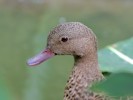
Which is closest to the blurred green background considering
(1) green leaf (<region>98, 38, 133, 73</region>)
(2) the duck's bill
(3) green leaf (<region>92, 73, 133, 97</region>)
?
(2) the duck's bill

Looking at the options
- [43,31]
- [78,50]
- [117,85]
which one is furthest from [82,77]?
[43,31]

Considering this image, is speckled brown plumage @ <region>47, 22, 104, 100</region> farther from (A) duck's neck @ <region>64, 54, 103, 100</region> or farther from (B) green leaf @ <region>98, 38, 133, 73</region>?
(B) green leaf @ <region>98, 38, 133, 73</region>

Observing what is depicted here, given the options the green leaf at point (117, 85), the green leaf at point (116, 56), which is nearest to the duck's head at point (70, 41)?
the green leaf at point (116, 56)

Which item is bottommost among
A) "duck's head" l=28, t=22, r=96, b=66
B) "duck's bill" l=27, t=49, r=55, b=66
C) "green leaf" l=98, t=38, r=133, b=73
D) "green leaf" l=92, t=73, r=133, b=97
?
"green leaf" l=92, t=73, r=133, b=97

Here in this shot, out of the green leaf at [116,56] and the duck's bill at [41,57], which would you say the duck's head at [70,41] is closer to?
the duck's bill at [41,57]

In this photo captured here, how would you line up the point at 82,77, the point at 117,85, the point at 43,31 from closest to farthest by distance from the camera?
the point at 117,85
the point at 82,77
the point at 43,31

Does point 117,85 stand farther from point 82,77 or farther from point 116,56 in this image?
point 82,77

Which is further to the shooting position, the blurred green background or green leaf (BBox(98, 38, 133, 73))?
the blurred green background
